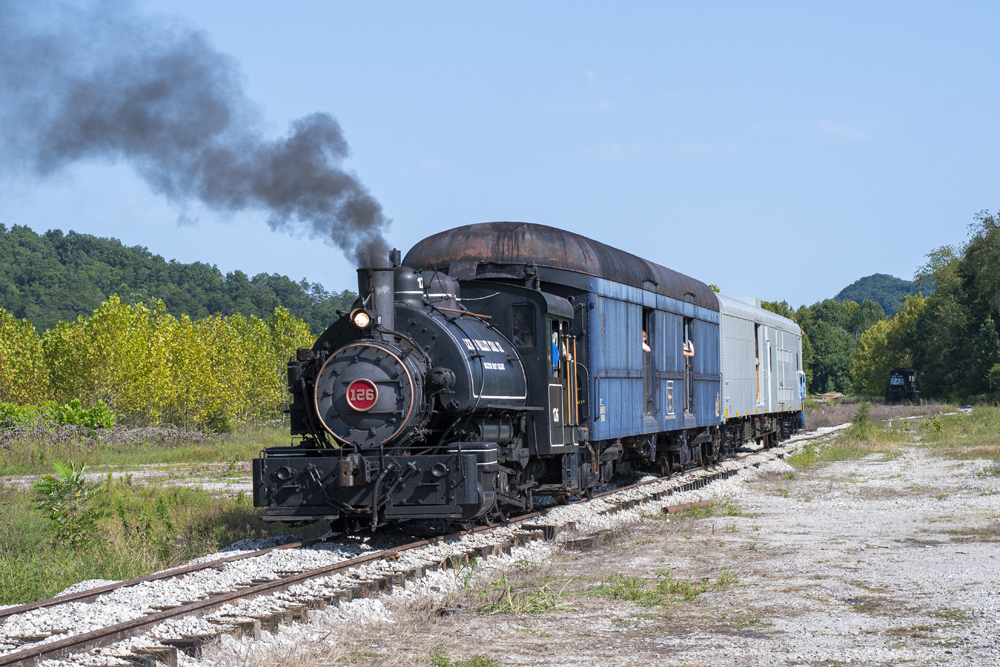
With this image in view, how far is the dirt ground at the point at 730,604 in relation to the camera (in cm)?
675

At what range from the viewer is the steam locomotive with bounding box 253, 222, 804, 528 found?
411 inches

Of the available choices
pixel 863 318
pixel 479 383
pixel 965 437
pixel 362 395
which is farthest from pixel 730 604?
pixel 863 318

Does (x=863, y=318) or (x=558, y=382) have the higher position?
(x=863, y=318)

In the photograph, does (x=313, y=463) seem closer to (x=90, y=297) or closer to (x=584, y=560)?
(x=584, y=560)

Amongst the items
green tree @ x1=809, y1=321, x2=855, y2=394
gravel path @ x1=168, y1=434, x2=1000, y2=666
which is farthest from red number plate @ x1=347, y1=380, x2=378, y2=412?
green tree @ x1=809, y1=321, x2=855, y2=394

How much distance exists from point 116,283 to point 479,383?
5562 inches

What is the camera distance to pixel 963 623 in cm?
750

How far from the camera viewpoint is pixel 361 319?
10.6 meters

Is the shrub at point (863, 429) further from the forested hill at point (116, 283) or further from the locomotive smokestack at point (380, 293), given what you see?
the forested hill at point (116, 283)

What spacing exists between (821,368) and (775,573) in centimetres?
13121

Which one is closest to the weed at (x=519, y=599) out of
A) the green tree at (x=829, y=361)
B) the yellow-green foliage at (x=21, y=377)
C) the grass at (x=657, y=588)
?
the grass at (x=657, y=588)

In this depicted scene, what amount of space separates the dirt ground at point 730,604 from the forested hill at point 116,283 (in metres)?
114

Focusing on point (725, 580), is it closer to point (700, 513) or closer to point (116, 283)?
point (700, 513)

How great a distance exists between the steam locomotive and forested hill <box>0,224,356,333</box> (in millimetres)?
110388
